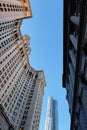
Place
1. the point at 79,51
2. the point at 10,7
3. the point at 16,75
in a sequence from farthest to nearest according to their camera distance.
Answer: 1. the point at 16,75
2. the point at 10,7
3. the point at 79,51

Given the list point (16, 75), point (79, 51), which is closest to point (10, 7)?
point (16, 75)

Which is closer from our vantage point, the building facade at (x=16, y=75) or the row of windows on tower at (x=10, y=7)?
the building facade at (x=16, y=75)

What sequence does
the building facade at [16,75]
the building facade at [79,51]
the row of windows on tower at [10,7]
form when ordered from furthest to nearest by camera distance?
the row of windows on tower at [10,7]
the building facade at [16,75]
the building facade at [79,51]

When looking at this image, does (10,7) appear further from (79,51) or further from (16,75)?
(79,51)

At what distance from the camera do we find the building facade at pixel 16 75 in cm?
7075

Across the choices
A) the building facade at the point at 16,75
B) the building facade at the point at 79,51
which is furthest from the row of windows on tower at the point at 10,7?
the building facade at the point at 79,51

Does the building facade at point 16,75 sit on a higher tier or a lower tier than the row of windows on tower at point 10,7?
lower

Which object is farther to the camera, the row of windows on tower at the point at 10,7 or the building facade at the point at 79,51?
the row of windows on tower at the point at 10,7

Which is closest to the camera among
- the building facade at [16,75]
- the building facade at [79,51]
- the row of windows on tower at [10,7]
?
the building facade at [79,51]

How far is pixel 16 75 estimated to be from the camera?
8456 cm

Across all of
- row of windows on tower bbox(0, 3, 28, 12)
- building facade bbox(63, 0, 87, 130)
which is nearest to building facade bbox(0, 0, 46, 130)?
row of windows on tower bbox(0, 3, 28, 12)

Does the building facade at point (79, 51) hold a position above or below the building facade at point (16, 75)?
above

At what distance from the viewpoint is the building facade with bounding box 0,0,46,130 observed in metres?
70.8

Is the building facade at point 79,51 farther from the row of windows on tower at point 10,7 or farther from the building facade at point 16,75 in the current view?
the row of windows on tower at point 10,7
